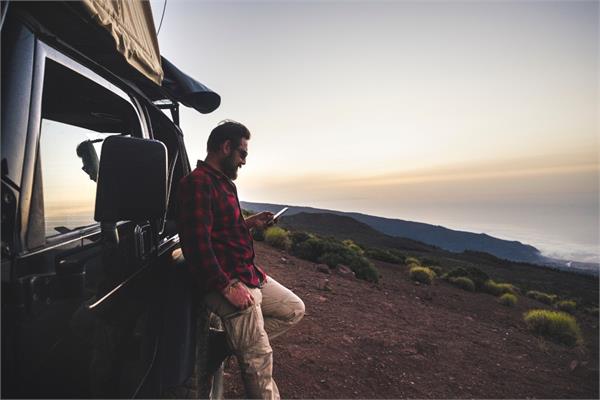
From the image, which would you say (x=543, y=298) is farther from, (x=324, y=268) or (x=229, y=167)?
(x=229, y=167)

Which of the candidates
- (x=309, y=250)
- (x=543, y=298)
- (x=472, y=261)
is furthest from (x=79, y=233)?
(x=472, y=261)

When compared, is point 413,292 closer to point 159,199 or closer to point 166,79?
point 166,79

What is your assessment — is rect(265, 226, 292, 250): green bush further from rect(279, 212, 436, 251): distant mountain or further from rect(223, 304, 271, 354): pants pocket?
rect(279, 212, 436, 251): distant mountain

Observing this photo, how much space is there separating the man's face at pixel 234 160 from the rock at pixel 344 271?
8.70 metres

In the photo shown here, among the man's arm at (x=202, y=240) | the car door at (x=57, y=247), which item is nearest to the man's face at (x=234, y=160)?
the man's arm at (x=202, y=240)

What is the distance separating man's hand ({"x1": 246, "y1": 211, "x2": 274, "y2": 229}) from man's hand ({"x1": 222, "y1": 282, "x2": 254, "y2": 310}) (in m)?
0.78

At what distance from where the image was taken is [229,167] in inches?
89.0

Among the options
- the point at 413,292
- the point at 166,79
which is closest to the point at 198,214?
the point at 166,79

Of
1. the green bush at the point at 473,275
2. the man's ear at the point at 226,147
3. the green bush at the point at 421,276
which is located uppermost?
the man's ear at the point at 226,147

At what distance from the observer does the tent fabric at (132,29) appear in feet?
4.12

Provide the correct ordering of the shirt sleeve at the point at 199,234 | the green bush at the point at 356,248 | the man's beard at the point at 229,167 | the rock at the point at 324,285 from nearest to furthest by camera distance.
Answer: the shirt sleeve at the point at 199,234
the man's beard at the point at 229,167
the rock at the point at 324,285
the green bush at the point at 356,248

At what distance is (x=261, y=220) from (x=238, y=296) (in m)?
0.93

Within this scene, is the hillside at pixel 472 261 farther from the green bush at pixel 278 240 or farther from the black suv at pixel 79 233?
the black suv at pixel 79 233

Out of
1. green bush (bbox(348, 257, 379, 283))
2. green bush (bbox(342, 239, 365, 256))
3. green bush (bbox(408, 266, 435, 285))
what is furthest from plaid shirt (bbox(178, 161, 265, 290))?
green bush (bbox(342, 239, 365, 256))
